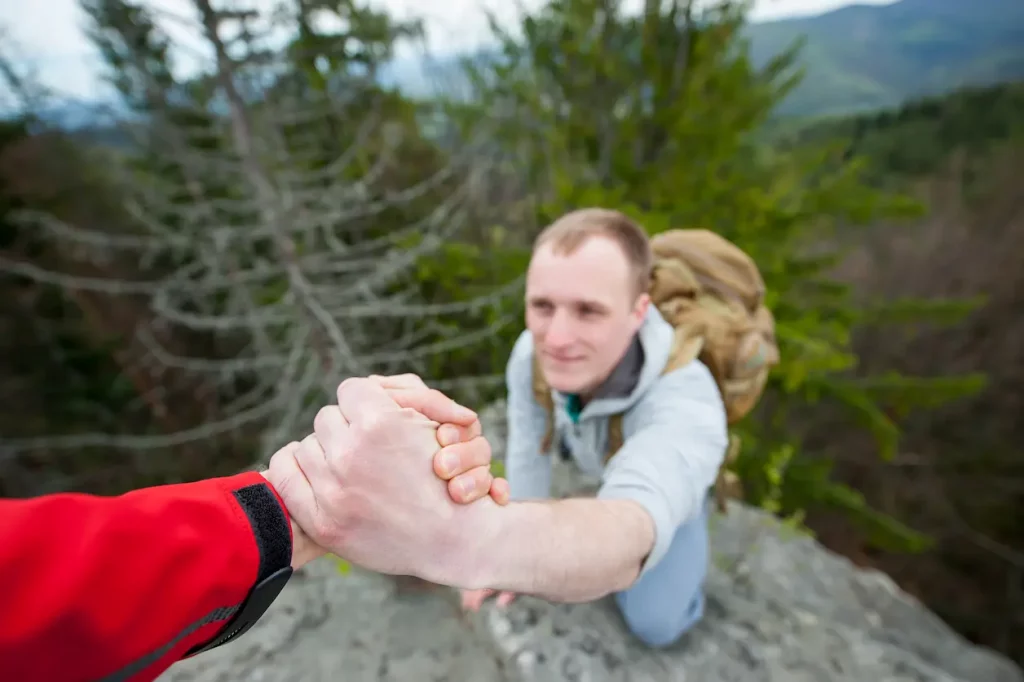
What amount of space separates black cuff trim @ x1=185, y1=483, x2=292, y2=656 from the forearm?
0.42 m

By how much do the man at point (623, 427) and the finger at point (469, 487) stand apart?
20 cm

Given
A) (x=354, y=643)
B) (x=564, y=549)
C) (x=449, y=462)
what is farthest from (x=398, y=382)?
(x=354, y=643)

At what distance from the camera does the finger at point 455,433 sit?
108 cm

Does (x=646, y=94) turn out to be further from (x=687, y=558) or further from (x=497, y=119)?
(x=687, y=558)

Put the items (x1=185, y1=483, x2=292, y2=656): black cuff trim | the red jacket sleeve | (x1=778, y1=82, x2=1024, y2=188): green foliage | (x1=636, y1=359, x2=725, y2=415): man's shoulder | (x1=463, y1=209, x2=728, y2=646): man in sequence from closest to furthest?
the red jacket sleeve → (x1=185, y1=483, x2=292, y2=656): black cuff trim → (x1=463, y1=209, x2=728, y2=646): man → (x1=636, y1=359, x2=725, y2=415): man's shoulder → (x1=778, y1=82, x2=1024, y2=188): green foliage

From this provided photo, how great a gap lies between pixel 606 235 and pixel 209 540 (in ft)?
4.90

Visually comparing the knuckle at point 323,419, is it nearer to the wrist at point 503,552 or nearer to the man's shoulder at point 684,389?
the wrist at point 503,552

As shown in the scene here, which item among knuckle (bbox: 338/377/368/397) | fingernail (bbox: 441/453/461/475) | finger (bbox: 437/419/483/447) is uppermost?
knuckle (bbox: 338/377/368/397)

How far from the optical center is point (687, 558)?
2162 millimetres

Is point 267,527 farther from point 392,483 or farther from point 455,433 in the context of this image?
point 455,433

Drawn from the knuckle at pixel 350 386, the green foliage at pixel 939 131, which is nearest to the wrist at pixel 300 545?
the knuckle at pixel 350 386

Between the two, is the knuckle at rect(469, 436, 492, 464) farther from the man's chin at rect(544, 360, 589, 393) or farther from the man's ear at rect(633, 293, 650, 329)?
the man's ear at rect(633, 293, 650, 329)

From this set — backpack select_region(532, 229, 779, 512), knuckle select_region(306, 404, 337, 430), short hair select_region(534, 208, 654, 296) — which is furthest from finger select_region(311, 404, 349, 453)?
backpack select_region(532, 229, 779, 512)

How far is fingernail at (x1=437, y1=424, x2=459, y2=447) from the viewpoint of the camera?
1.08 m
